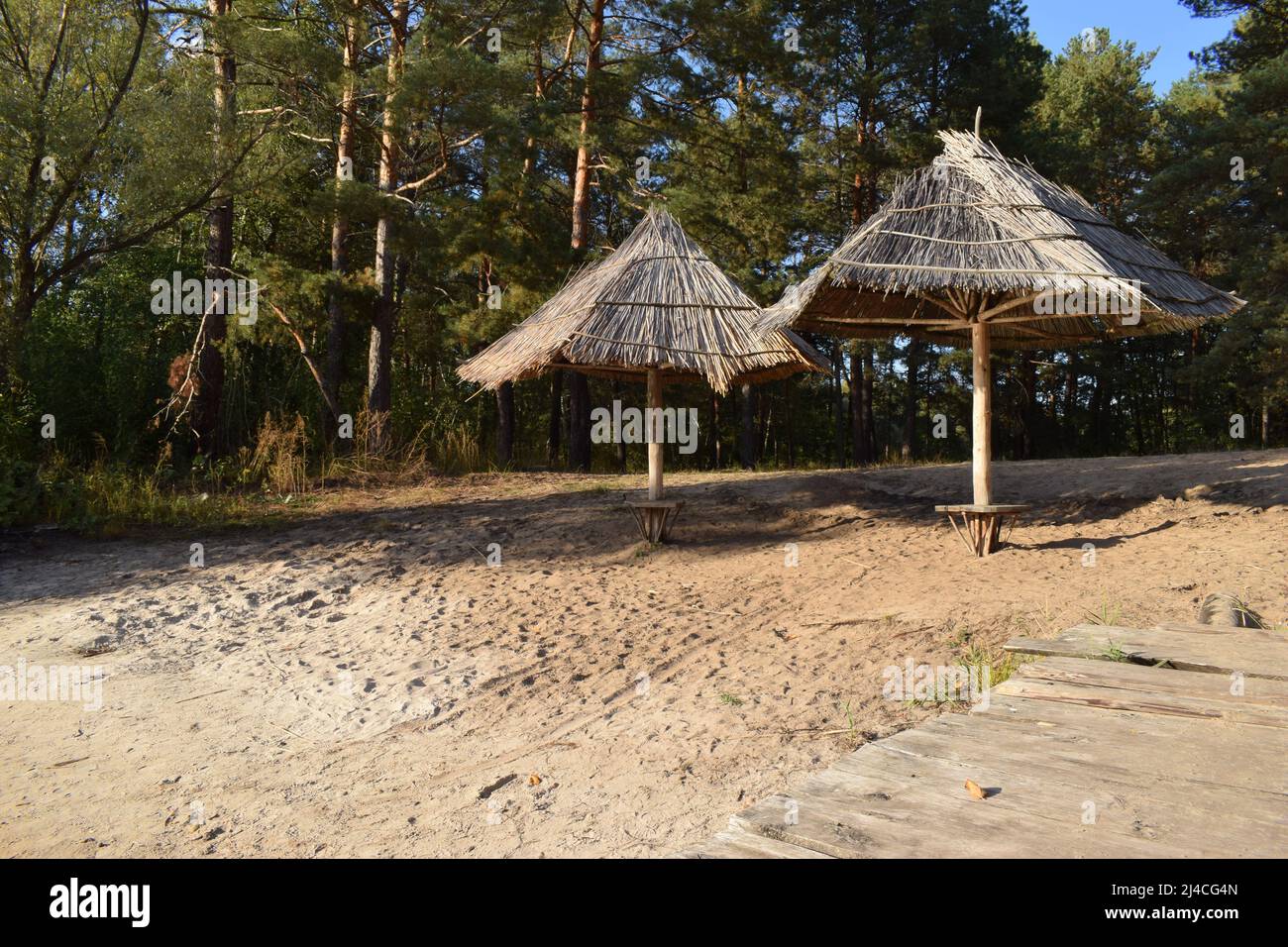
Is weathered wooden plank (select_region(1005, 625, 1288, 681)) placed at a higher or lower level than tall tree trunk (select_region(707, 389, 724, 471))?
lower

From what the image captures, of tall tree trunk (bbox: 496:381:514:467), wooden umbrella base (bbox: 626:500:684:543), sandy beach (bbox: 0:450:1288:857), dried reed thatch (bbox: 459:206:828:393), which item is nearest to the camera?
sandy beach (bbox: 0:450:1288:857)

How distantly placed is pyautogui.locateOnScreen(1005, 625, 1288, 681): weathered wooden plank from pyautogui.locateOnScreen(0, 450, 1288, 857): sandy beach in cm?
154

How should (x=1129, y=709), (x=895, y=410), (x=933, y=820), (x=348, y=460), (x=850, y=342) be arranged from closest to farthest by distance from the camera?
(x=933, y=820) < (x=1129, y=709) < (x=348, y=460) < (x=850, y=342) < (x=895, y=410)

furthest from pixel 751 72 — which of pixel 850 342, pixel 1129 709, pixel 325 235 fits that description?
pixel 1129 709

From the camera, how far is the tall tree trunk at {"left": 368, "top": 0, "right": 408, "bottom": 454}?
39.2 ft

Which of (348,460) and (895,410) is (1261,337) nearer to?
(895,410)

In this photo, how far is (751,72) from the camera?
1755 cm

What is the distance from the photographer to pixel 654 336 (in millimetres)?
8719

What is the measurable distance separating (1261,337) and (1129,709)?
804 inches

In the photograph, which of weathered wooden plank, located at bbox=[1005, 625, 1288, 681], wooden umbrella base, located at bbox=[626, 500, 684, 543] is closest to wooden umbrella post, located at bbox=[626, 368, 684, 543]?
wooden umbrella base, located at bbox=[626, 500, 684, 543]

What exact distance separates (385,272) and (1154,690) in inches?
490

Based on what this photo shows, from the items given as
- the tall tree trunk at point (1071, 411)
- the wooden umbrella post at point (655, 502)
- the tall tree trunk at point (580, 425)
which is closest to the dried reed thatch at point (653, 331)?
the wooden umbrella post at point (655, 502)

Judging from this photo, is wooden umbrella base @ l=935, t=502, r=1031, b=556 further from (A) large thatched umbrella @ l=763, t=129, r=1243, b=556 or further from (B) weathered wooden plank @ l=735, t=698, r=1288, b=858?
(B) weathered wooden plank @ l=735, t=698, r=1288, b=858

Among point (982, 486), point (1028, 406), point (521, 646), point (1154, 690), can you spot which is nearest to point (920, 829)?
point (1154, 690)
